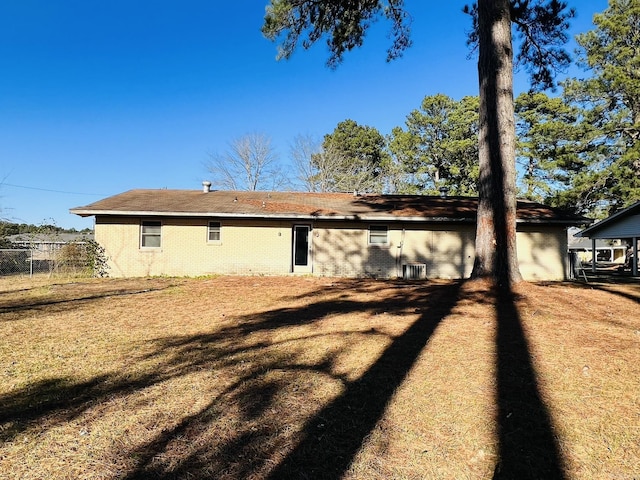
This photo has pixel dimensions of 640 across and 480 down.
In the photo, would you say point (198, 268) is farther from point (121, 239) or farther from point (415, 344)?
point (415, 344)

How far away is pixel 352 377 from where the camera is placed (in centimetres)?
380

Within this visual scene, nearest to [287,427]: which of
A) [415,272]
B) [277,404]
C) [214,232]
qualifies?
[277,404]

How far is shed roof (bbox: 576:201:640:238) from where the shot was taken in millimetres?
18047

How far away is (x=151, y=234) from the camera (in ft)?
47.1

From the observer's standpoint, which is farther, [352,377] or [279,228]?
[279,228]

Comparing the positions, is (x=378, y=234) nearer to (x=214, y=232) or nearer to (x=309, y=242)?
(x=309, y=242)

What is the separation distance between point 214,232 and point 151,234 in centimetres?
240

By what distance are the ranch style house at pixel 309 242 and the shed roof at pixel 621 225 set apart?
6719mm

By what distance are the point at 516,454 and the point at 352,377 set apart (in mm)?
Result: 1658

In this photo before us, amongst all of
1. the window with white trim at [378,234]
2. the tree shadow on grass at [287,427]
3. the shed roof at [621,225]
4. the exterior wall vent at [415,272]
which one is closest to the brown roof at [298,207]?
the window with white trim at [378,234]

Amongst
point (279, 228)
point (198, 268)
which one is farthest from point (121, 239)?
point (279, 228)

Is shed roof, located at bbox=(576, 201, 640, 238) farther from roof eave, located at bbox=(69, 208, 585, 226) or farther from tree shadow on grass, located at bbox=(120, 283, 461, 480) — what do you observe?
tree shadow on grass, located at bbox=(120, 283, 461, 480)

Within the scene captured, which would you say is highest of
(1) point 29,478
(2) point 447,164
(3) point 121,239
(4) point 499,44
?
(2) point 447,164

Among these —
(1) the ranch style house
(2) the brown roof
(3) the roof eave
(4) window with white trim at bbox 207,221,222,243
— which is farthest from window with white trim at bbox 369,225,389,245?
(4) window with white trim at bbox 207,221,222,243
